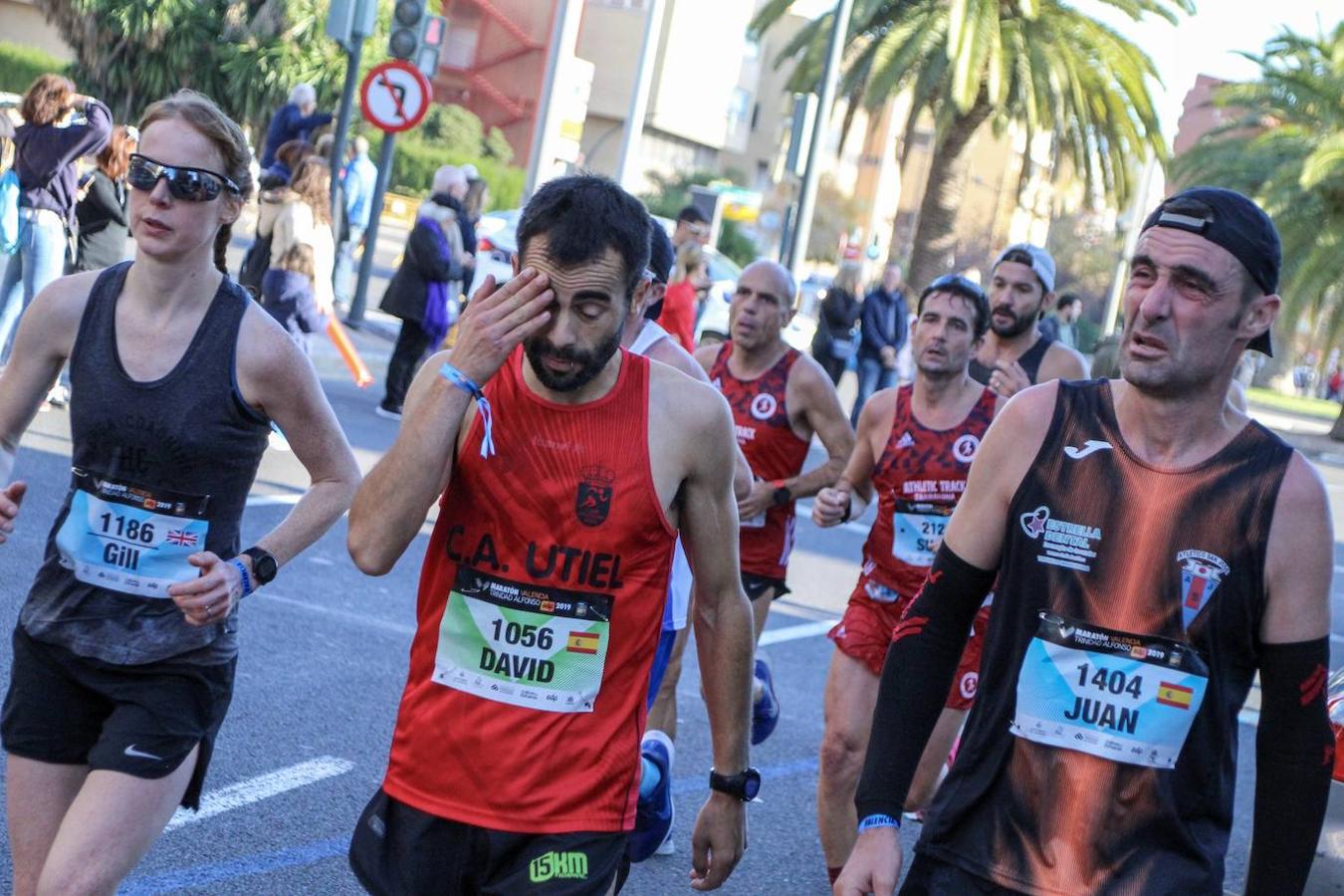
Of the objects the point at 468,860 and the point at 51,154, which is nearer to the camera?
the point at 468,860

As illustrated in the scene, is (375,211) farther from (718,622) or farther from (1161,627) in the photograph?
(1161,627)

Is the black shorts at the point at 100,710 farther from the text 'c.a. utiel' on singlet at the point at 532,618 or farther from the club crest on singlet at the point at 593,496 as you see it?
the club crest on singlet at the point at 593,496

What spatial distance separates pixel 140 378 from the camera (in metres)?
3.61

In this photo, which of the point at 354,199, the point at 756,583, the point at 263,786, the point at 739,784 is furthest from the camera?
the point at 354,199

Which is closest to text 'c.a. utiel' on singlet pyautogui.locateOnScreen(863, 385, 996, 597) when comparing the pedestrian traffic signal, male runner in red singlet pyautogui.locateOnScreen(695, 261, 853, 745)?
male runner in red singlet pyautogui.locateOnScreen(695, 261, 853, 745)

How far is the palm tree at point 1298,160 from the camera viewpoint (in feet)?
104

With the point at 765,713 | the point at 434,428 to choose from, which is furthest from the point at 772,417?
the point at 434,428

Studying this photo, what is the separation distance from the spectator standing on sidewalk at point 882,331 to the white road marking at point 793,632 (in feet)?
29.3

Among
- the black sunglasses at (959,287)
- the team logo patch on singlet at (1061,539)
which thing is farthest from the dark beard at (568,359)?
the black sunglasses at (959,287)

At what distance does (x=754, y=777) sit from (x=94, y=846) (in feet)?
4.08

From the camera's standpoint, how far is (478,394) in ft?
10.5

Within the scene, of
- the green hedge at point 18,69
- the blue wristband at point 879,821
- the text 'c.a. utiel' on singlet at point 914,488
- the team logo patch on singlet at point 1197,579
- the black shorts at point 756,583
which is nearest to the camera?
the team logo patch on singlet at point 1197,579

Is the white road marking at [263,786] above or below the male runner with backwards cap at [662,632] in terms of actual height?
below

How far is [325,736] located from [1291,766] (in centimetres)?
419
